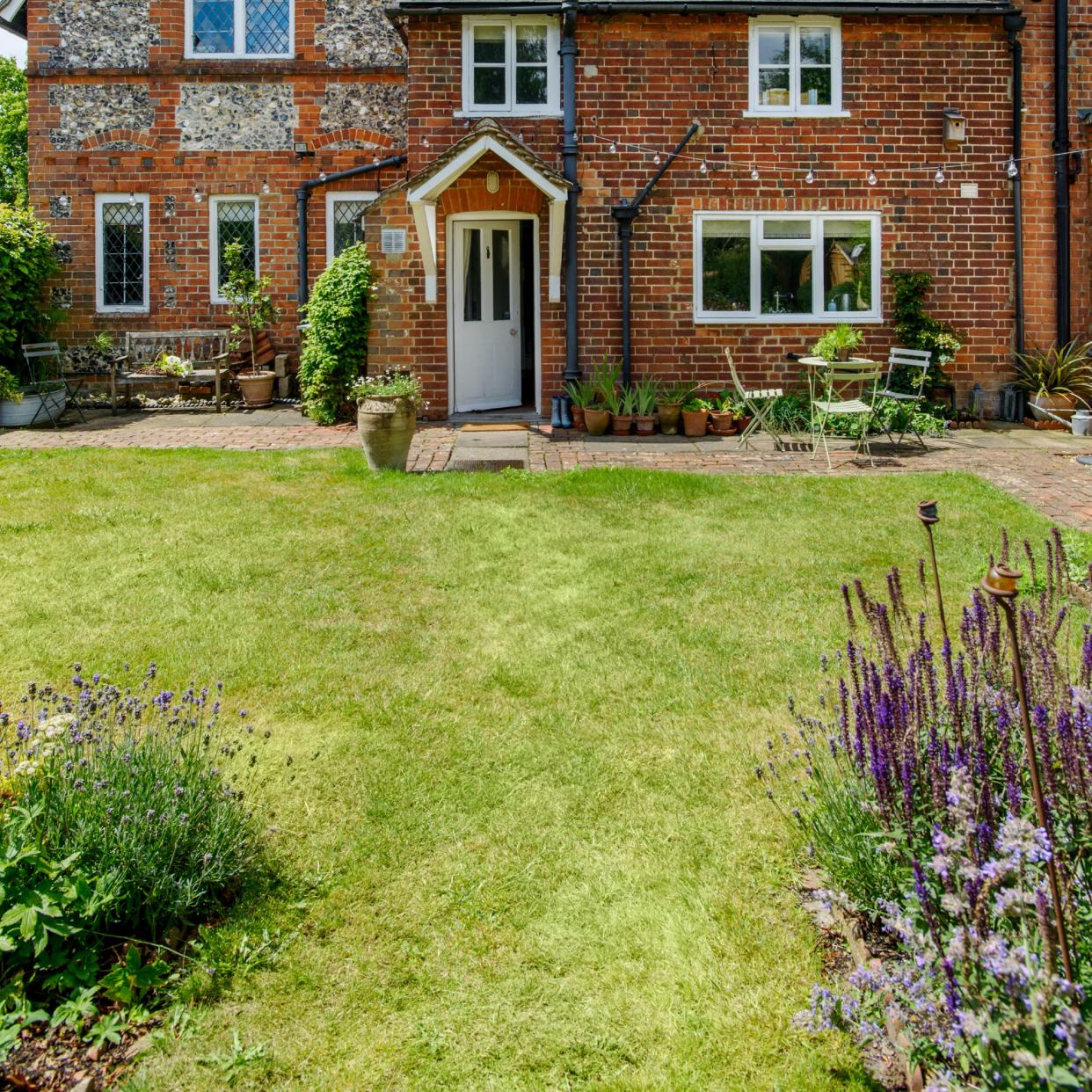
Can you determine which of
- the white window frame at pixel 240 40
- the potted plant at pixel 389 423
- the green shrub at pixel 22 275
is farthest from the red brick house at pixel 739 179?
the green shrub at pixel 22 275

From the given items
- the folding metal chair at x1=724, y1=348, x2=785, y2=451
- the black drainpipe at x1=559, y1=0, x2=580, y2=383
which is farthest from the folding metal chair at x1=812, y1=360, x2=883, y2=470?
the black drainpipe at x1=559, y1=0, x2=580, y2=383

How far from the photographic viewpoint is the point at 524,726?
4.95m

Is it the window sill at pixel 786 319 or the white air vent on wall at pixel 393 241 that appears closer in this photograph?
the white air vent on wall at pixel 393 241

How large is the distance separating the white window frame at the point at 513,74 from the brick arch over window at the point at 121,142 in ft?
18.8

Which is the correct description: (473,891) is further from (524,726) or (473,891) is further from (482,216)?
(482,216)

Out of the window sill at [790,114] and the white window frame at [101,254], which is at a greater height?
the window sill at [790,114]

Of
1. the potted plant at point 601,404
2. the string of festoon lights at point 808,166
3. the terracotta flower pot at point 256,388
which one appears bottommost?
the potted plant at point 601,404

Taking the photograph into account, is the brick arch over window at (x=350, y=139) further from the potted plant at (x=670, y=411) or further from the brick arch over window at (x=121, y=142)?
the potted plant at (x=670, y=411)

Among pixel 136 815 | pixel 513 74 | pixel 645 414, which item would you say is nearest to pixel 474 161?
pixel 513 74

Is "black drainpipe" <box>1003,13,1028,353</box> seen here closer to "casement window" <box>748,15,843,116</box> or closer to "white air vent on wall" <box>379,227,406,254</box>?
"casement window" <box>748,15,843,116</box>

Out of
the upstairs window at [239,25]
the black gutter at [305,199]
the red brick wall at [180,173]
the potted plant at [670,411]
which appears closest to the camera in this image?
the potted plant at [670,411]

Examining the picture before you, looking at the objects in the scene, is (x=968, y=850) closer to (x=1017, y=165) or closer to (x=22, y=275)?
(x=1017, y=165)

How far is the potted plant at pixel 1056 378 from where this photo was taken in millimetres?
13648

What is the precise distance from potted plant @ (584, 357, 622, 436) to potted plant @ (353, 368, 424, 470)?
300 centimetres
